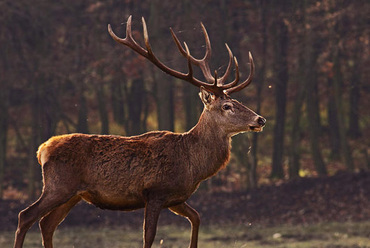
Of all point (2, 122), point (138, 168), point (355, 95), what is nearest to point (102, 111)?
point (2, 122)

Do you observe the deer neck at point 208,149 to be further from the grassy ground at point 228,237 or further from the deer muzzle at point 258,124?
the grassy ground at point 228,237

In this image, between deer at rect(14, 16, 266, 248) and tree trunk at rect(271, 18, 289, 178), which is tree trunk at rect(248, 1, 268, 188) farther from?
deer at rect(14, 16, 266, 248)

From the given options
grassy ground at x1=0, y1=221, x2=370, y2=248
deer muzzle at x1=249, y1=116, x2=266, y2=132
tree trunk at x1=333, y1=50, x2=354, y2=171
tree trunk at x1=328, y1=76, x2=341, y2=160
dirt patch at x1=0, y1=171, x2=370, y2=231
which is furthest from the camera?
tree trunk at x1=328, y1=76, x2=341, y2=160

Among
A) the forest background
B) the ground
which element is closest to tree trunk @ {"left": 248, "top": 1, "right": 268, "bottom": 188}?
the forest background

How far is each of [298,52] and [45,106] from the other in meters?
6.32

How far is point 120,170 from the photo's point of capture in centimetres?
783

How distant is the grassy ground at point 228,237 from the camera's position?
13531 millimetres

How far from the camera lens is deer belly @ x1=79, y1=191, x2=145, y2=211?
777 centimetres

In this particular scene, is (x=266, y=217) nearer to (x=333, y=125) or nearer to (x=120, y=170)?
(x=333, y=125)

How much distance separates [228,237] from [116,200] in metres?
7.07

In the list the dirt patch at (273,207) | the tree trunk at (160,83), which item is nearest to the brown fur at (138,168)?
the dirt patch at (273,207)

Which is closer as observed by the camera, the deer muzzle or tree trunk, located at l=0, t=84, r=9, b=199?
the deer muzzle

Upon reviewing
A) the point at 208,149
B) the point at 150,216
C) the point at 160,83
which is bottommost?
the point at 150,216

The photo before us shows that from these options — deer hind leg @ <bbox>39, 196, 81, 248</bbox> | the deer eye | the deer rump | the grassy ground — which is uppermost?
the deer eye
